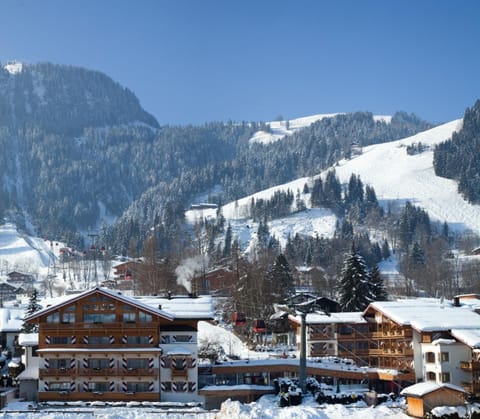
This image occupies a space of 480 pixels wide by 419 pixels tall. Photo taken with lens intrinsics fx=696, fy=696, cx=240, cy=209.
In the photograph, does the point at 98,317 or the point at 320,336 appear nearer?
the point at 98,317

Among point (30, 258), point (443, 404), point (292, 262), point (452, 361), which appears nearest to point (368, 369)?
point (452, 361)

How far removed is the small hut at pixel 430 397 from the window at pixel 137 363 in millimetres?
19439

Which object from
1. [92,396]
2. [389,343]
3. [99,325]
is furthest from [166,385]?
[389,343]

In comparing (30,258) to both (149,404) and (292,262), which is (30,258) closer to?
(292,262)

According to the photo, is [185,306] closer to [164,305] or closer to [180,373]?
[164,305]

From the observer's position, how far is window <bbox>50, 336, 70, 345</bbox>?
5350 centimetres

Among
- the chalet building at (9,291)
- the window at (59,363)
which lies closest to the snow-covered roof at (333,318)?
the window at (59,363)

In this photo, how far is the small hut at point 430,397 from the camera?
153 ft

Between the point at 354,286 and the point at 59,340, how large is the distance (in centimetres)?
3704

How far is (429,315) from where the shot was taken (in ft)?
193

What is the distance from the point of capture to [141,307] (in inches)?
2108

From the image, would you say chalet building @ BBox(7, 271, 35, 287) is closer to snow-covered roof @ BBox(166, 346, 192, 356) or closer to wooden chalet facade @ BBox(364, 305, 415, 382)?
wooden chalet facade @ BBox(364, 305, 415, 382)

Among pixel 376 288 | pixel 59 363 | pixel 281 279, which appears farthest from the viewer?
pixel 281 279

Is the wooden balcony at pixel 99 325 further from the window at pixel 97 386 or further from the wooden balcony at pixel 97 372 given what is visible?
the window at pixel 97 386
